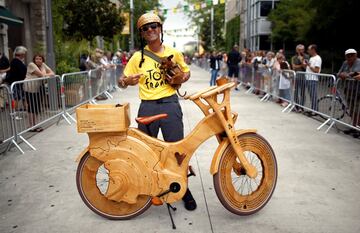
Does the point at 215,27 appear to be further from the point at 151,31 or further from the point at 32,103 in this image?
the point at 151,31

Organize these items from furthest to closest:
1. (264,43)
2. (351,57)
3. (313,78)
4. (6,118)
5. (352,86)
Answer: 1. (264,43)
2. (313,78)
3. (351,57)
4. (352,86)
5. (6,118)

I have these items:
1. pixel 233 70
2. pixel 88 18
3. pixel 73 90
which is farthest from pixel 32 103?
pixel 233 70

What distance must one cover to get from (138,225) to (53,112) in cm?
537

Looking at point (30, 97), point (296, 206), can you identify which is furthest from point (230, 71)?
point (296, 206)

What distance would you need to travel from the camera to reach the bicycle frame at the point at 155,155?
326 centimetres

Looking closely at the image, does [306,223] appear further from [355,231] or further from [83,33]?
[83,33]

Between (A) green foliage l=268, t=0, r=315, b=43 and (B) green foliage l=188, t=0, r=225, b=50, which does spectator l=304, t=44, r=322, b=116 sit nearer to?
(A) green foliage l=268, t=0, r=315, b=43

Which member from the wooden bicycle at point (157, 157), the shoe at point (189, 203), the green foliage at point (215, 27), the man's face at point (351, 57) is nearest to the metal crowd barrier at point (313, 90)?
the man's face at point (351, 57)

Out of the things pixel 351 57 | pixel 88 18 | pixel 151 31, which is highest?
pixel 88 18

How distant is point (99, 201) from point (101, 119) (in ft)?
2.95

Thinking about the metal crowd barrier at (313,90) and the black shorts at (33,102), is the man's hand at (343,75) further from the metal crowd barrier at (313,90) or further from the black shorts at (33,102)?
the black shorts at (33,102)

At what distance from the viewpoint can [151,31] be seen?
11.1 ft

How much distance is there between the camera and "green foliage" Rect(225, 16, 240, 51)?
1967 inches

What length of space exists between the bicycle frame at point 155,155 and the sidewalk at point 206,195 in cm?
40
